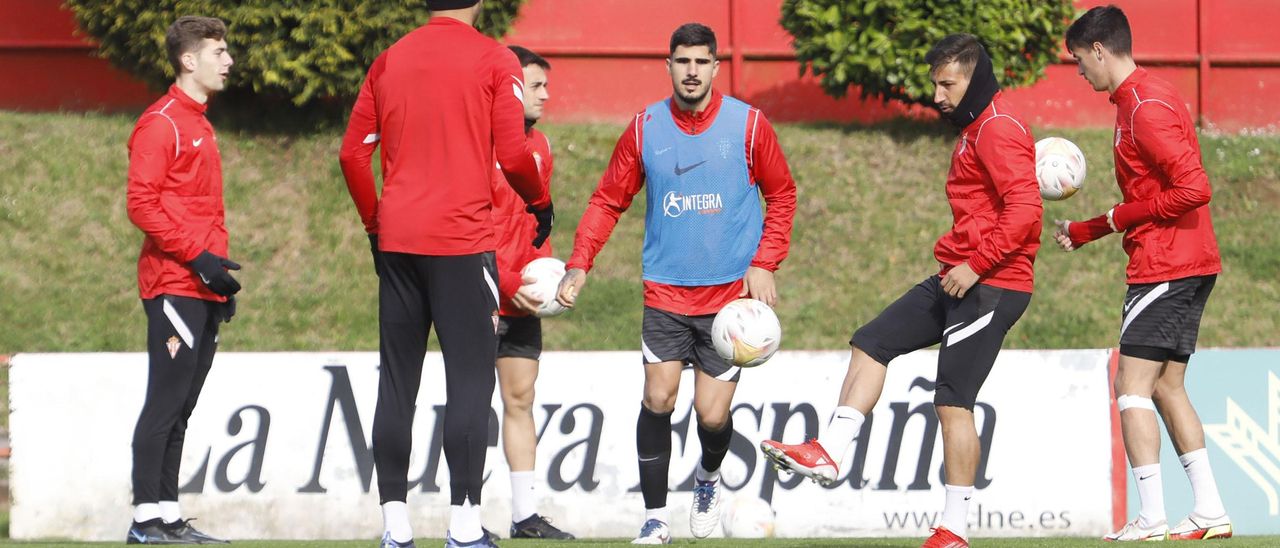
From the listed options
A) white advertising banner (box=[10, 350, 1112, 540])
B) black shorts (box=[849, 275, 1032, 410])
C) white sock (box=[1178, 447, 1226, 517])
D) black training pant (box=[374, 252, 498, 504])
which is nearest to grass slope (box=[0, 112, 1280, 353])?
white advertising banner (box=[10, 350, 1112, 540])

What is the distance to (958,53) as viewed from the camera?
6.57 metres

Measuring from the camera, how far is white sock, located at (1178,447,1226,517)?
7.38 meters

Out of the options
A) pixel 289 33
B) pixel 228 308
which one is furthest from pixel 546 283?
pixel 289 33

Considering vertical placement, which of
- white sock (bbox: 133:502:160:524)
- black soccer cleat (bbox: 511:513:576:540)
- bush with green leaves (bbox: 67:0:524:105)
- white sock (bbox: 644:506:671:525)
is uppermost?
bush with green leaves (bbox: 67:0:524:105)

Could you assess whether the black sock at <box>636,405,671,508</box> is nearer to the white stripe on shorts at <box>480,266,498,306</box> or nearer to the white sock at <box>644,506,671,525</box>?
the white sock at <box>644,506,671,525</box>

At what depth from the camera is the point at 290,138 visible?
47.5 feet

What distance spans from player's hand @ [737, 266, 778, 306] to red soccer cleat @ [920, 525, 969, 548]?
4.90 feet

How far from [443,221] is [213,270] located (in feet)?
6.91

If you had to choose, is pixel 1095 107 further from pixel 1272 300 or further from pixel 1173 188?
pixel 1173 188

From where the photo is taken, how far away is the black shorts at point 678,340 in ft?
24.4

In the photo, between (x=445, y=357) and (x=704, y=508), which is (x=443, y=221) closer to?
(x=445, y=357)

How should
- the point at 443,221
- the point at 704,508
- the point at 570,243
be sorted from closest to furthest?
the point at 443,221 → the point at 704,508 → the point at 570,243

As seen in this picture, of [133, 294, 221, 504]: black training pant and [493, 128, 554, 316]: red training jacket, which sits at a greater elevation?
[493, 128, 554, 316]: red training jacket

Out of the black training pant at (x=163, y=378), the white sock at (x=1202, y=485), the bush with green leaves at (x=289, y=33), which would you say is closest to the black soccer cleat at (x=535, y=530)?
the black training pant at (x=163, y=378)
